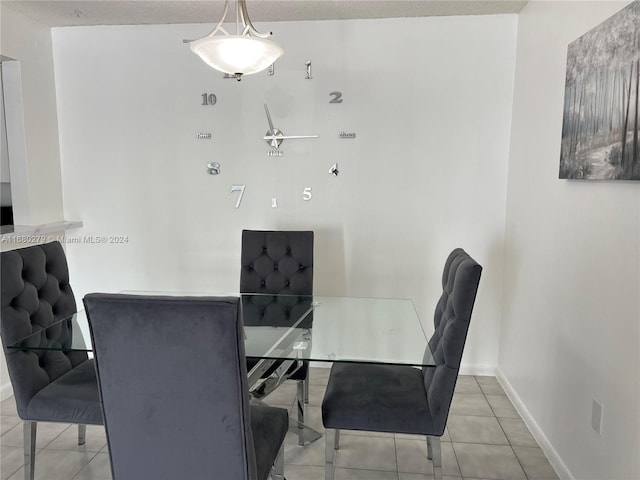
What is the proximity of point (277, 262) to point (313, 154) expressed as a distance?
2.78 feet

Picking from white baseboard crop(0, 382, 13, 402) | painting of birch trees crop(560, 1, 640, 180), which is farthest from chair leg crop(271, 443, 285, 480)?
white baseboard crop(0, 382, 13, 402)

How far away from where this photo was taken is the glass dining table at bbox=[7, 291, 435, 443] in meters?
1.71

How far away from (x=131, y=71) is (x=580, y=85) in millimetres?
2787

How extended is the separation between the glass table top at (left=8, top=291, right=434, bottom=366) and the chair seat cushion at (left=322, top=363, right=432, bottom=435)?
188 mm

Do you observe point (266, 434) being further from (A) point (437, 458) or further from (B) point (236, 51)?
(B) point (236, 51)

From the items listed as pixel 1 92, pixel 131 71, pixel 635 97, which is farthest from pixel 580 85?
pixel 1 92

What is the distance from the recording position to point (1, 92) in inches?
111

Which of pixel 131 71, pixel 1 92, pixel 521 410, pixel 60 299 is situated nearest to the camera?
pixel 60 299

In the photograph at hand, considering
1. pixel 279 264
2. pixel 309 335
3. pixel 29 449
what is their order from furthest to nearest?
pixel 279 264 → pixel 309 335 → pixel 29 449

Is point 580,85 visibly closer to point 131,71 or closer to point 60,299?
point 60,299

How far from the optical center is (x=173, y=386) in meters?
1.18

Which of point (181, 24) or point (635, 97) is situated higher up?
point (181, 24)

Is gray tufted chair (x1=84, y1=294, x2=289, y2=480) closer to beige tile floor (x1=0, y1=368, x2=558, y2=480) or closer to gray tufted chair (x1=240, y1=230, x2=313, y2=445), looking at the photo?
beige tile floor (x1=0, y1=368, x2=558, y2=480)

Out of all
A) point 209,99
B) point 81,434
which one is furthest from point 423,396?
point 209,99
